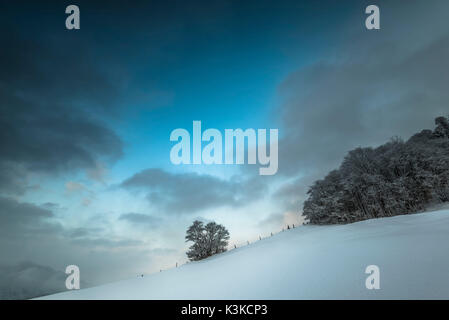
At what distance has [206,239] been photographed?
80.4 ft

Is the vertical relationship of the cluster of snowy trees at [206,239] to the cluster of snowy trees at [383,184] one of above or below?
below

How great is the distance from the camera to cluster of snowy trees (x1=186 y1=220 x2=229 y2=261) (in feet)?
77.1

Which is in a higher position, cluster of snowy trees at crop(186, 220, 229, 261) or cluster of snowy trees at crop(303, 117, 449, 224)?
cluster of snowy trees at crop(303, 117, 449, 224)

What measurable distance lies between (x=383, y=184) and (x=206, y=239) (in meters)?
21.5

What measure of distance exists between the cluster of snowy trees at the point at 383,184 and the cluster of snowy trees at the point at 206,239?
11.5m

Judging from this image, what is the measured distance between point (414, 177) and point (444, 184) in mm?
2510

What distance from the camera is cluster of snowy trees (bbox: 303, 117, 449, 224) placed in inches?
894

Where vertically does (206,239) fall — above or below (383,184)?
below

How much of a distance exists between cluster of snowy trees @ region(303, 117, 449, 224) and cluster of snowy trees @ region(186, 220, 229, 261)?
37.9ft

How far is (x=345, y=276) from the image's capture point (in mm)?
5832

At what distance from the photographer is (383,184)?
75.8 ft

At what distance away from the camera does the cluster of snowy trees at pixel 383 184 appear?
22703mm
